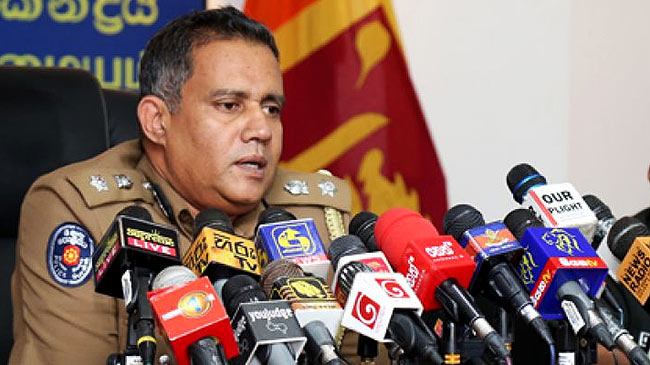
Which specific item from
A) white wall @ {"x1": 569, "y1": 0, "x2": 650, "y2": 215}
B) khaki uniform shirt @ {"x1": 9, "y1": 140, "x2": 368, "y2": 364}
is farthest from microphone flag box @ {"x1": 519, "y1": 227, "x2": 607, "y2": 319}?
white wall @ {"x1": 569, "y1": 0, "x2": 650, "y2": 215}

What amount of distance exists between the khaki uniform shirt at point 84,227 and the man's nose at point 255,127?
0.21 metres

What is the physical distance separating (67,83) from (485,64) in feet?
5.02

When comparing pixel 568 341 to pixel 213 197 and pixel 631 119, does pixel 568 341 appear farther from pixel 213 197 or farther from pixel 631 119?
pixel 631 119

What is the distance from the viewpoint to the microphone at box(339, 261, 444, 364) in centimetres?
132

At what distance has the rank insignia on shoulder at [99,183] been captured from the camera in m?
2.20

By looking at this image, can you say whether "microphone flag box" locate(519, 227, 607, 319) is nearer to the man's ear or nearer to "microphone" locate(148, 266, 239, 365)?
"microphone" locate(148, 266, 239, 365)

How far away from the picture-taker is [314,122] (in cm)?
335

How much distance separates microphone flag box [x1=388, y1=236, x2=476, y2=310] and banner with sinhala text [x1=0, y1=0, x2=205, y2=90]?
1.87 m

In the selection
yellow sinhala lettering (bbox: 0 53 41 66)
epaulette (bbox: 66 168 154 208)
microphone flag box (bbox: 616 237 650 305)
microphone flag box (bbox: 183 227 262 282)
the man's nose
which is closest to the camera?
microphone flag box (bbox: 183 227 262 282)

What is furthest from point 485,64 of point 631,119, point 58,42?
point 58,42

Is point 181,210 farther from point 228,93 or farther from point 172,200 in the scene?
point 228,93

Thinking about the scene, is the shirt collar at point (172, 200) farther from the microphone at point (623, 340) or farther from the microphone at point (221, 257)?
the microphone at point (623, 340)

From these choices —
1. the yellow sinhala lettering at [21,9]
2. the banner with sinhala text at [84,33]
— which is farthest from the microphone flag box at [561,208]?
the yellow sinhala lettering at [21,9]

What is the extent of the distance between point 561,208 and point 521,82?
1940mm
